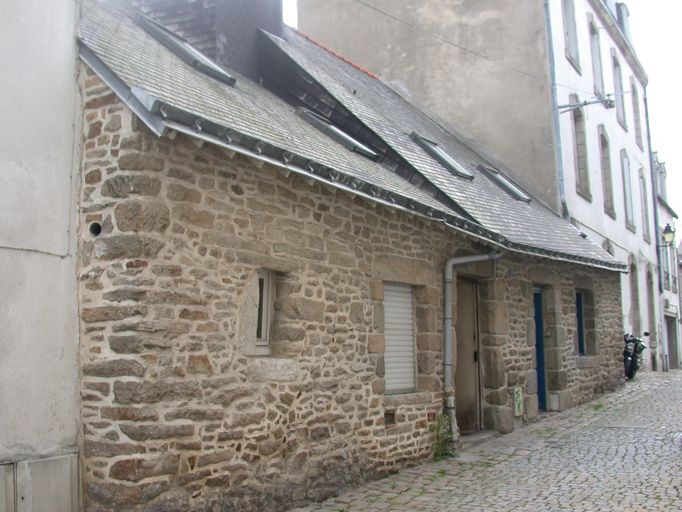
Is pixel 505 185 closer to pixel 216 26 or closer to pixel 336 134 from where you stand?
pixel 336 134

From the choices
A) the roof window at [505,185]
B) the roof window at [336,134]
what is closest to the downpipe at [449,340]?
the roof window at [336,134]

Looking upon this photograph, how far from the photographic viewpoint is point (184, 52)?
762 centimetres

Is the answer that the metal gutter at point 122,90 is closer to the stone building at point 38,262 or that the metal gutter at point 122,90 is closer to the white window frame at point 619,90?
the stone building at point 38,262

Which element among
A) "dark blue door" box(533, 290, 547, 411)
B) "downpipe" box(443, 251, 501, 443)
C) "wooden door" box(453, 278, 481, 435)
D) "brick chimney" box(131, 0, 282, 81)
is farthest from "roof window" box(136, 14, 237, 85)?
"dark blue door" box(533, 290, 547, 411)

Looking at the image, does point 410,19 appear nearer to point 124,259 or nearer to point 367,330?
point 367,330

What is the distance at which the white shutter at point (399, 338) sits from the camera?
7.82m

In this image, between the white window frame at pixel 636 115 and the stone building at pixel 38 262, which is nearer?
the stone building at pixel 38 262

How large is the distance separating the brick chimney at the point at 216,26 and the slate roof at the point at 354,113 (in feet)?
1.21

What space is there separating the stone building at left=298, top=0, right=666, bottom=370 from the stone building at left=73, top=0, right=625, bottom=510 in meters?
4.46

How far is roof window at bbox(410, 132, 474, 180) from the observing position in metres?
10.8

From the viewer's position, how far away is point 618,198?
18125mm

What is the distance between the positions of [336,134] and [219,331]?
3.91 m

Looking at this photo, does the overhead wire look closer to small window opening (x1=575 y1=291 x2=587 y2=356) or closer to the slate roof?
the slate roof

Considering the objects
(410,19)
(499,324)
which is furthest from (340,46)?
(499,324)
